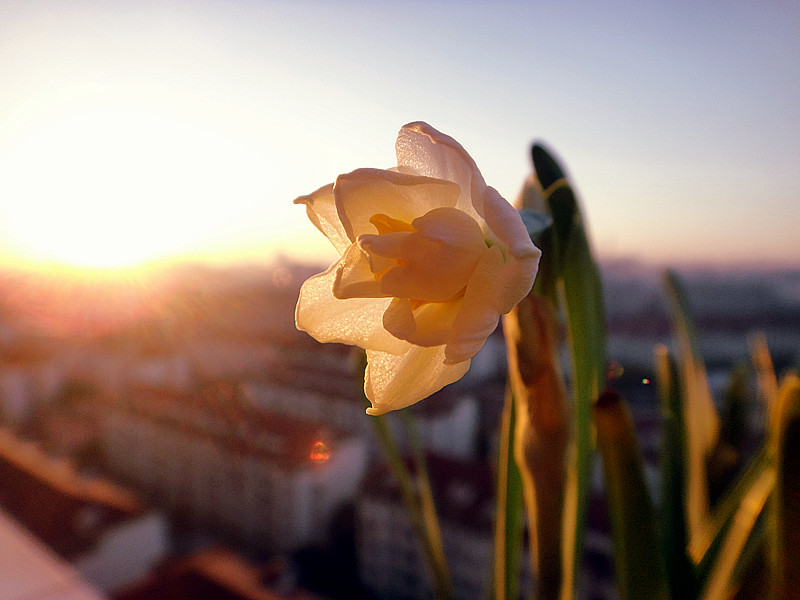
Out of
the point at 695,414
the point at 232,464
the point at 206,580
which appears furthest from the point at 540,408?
the point at 232,464

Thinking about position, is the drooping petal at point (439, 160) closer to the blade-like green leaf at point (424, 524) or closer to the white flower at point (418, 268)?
the white flower at point (418, 268)

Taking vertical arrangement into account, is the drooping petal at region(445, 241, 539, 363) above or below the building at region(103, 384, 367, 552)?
above

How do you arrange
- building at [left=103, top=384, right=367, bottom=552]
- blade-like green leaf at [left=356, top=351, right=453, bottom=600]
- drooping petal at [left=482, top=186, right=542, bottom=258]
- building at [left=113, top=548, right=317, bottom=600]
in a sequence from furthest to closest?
1. building at [left=103, top=384, right=367, bottom=552]
2. building at [left=113, top=548, right=317, bottom=600]
3. blade-like green leaf at [left=356, top=351, right=453, bottom=600]
4. drooping petal at [left=482, top=186, right=542, bottom=258]

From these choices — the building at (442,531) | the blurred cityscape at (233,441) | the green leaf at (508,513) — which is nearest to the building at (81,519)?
the blurred cityscape at (233,441)

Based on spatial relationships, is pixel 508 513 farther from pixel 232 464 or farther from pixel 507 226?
pixel 232 464

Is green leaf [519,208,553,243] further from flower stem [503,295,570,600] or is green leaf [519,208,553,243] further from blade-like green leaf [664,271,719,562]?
blade-like green leaf [664,271,719,562]

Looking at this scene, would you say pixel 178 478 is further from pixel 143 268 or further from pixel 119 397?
pixel 143 268

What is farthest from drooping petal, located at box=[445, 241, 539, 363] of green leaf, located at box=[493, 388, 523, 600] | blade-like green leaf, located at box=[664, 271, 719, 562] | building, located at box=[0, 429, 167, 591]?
building, located at box=[0, 429, 167, 591]
